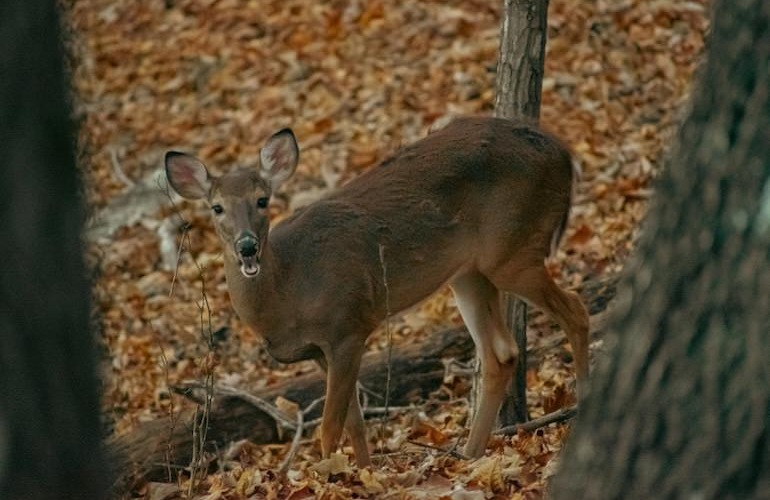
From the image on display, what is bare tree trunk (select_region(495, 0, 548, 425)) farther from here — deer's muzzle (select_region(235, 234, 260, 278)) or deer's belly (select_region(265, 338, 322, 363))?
deer's muzzle (select_region(235, 234, 260, 278))

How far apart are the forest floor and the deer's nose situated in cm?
125

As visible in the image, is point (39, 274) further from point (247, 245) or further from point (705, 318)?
point (247, 245)

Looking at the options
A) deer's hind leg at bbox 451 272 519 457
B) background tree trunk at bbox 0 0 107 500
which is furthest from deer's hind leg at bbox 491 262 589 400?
background tree trunk at bbox 0 0 107 500

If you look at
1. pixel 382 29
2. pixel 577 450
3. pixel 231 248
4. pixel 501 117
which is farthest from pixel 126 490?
pixel 382 29

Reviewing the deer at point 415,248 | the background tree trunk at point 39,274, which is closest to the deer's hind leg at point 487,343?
the deer at point 415,248

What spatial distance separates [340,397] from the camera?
8.07 metres

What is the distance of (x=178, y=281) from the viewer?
41.7 feet

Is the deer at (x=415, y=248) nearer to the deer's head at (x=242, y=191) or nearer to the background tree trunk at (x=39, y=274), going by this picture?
the deer's head at (x=242, y=191)

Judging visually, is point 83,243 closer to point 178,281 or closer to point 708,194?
point 708,194

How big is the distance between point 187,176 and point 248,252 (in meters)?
0.74

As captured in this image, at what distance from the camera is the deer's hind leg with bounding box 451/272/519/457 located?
8250 mm

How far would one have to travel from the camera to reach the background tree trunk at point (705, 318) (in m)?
3.59

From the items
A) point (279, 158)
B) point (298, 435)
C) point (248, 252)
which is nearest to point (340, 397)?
point (298, 435)

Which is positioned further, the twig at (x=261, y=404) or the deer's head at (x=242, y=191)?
the twig at (x=261, y=404)
